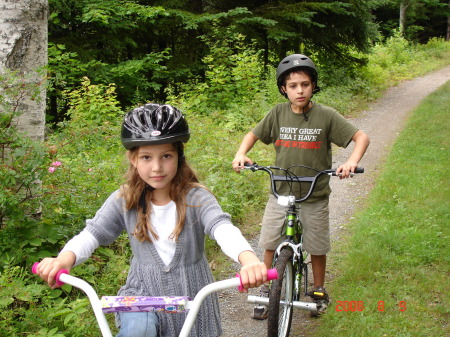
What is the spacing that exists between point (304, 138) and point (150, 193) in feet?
6.21

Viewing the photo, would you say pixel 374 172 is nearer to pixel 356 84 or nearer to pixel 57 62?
pixel 57 62

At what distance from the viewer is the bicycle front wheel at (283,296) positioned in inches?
128

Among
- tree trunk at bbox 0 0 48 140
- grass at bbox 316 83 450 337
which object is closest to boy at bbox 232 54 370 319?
grass at bbox 316 83 450 337

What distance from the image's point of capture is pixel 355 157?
3621 millimetres

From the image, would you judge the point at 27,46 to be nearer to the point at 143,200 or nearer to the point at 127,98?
the point at 143,200

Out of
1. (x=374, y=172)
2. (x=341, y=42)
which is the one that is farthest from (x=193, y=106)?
(x=341, y=42)

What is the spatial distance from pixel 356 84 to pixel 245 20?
6711 millimetres

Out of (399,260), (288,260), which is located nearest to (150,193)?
(288,260)

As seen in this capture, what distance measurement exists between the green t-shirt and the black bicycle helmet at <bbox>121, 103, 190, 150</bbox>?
1.81 m

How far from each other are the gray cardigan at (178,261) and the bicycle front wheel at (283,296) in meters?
0.91

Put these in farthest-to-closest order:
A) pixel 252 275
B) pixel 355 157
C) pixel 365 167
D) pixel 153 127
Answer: pixel 365 167 → pixel 355 157 → pixel 153 127 → pixel 252 275

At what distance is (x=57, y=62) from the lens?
9.30 meters

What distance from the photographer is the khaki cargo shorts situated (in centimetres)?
408

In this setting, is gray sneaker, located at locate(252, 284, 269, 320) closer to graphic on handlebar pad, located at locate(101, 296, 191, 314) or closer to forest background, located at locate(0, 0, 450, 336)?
forest background, located at locate(0, 0, 450, 336)
